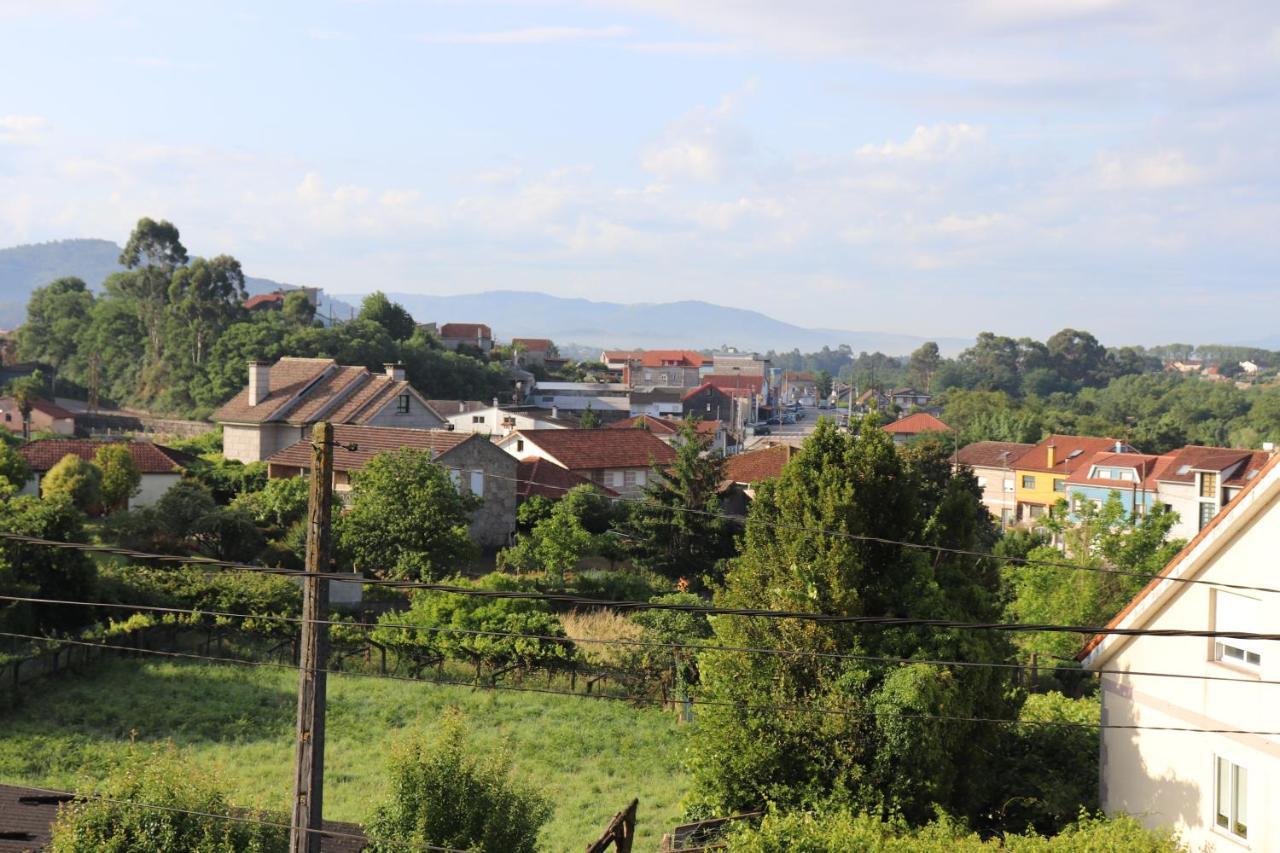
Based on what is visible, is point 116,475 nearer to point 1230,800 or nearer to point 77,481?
point 77,481

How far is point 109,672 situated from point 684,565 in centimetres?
1879

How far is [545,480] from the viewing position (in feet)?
144

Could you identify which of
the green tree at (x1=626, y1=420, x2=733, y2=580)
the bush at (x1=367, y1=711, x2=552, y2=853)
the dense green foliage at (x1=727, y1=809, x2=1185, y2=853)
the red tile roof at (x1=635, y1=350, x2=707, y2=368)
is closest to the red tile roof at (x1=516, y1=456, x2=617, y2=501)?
the green tree at (x1=626, y1=420, x2=733, y2=580)

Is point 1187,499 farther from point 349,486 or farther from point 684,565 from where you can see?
point 349,486

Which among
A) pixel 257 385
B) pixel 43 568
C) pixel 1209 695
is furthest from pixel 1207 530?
pixel 257 385

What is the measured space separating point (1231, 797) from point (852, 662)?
175 inches

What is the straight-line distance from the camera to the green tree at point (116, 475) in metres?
40.4

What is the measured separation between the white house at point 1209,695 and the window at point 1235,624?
11 mm

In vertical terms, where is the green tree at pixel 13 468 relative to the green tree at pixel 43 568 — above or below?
above

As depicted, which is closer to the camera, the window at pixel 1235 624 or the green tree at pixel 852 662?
the window at pixel 1235 624

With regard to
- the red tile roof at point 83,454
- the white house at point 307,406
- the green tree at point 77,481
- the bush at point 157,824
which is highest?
the white house at point 307,406

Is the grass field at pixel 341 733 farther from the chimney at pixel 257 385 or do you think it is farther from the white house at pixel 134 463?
the chimney at pixel 257 385

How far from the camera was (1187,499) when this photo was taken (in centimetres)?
5419

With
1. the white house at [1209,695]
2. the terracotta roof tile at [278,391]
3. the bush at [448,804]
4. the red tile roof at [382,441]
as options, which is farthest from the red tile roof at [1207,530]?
the terracotta roof tile at [278,391]
